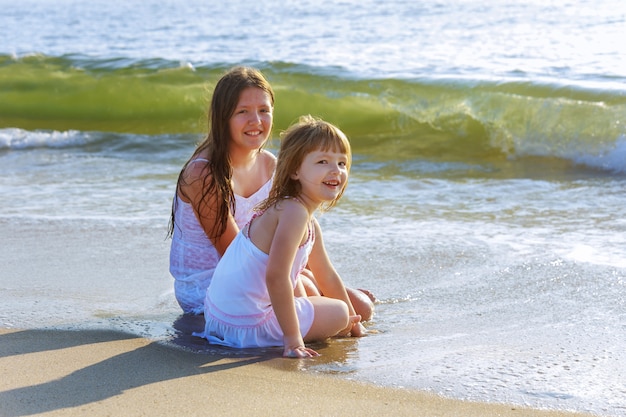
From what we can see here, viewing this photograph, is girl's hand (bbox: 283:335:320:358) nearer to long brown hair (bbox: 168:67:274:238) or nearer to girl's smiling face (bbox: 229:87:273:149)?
long brown hair (bbox: 168:67:274:238)

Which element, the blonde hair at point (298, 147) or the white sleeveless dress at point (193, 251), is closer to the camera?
the blonde hair at point (298, 147)

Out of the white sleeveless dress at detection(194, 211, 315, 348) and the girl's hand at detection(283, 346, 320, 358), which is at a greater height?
the white sleeveless dress at detection(194, 211, 315, 348)

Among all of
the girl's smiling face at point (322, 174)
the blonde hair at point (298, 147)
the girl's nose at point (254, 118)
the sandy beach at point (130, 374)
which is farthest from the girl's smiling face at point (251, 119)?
the sandy beach at point (130, 374)

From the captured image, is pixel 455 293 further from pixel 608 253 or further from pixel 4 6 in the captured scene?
pixel 4 6

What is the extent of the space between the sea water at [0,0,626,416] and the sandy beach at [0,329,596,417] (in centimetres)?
14

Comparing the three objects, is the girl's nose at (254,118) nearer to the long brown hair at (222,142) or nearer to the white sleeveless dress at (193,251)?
the long brown hair at (222,142)

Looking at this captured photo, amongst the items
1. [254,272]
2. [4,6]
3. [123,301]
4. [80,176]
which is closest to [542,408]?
[254,272]

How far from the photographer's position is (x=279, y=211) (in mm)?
3477

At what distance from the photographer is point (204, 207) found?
3.94m

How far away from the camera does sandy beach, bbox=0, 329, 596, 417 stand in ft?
8.98

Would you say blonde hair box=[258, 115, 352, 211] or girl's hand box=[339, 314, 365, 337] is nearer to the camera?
blonde hair box=[258, 115, 352, 211]

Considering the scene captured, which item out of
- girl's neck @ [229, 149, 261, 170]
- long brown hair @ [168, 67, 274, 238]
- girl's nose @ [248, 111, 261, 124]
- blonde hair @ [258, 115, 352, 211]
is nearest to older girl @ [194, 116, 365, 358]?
blonde hair @ [258, 115, 352, 211]

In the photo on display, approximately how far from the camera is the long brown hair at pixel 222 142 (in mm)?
3904

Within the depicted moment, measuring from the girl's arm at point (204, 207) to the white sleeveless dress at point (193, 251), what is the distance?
0.15 ft
